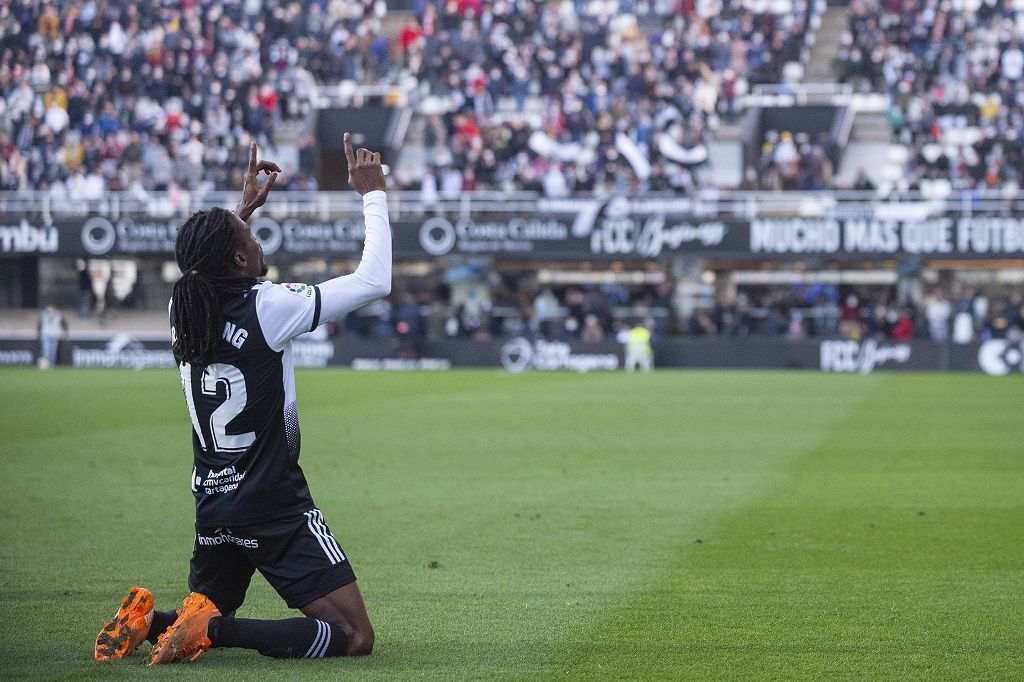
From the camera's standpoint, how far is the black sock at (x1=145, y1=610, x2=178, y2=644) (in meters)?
5.61

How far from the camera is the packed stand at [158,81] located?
39094 mm

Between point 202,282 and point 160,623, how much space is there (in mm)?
1435

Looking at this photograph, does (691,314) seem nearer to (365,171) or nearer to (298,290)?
(365,171)

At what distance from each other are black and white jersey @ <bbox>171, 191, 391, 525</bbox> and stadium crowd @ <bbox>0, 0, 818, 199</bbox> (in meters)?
31.7

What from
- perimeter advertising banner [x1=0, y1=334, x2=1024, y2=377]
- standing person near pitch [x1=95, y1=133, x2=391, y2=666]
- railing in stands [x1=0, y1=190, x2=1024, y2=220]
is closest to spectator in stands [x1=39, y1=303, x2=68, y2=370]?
perimeter advertising banner [x1=0, y1=334, x2=1024, y2=377]

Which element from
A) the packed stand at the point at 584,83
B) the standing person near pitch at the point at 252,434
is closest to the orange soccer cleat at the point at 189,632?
the standing person near pitch at the point at 252,434

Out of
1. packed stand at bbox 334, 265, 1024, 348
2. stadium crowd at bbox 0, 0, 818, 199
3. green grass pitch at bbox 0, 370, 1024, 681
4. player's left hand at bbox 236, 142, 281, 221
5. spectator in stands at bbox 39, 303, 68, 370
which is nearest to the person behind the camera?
green grass pitch at bbox 0, 370, 1024, 681

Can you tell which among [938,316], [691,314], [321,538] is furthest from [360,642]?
[691,314]

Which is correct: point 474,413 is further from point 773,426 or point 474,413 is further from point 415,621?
point 415,621

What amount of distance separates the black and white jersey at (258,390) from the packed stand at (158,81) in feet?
108

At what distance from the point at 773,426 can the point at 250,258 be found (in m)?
13.7

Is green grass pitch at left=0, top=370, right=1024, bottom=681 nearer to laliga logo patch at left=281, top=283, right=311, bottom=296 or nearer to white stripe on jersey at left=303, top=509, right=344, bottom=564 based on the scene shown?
white stripe on jersey at left=303, top=509, right=344, bottom=564

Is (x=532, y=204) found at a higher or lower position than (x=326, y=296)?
higher

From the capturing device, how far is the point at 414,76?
4250cm
